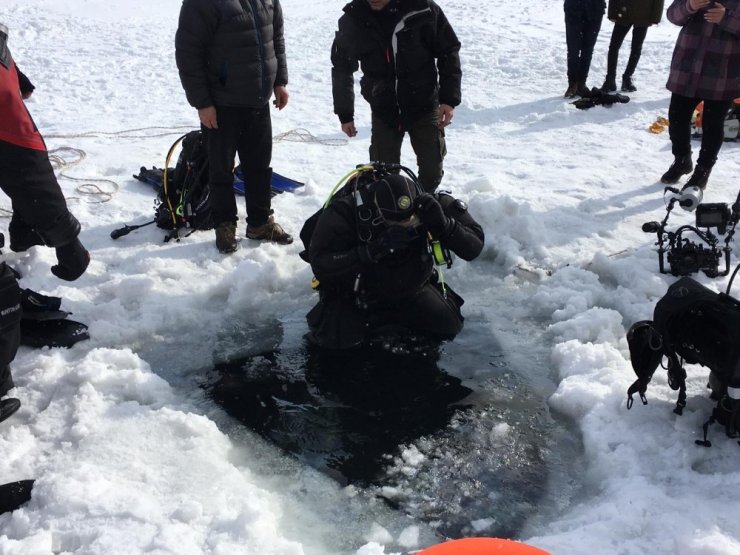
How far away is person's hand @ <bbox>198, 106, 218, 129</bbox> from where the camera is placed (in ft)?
14.3

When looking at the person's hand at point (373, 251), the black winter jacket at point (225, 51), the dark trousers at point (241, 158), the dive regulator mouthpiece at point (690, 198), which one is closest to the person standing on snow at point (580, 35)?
the dive regulator mouthpiece at point (690, 198)

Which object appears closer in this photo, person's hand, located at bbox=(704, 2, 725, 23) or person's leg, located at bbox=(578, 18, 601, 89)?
person's hand, located at bbox=(704, 2, 725, 23)

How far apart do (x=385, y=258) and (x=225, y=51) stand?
173cm

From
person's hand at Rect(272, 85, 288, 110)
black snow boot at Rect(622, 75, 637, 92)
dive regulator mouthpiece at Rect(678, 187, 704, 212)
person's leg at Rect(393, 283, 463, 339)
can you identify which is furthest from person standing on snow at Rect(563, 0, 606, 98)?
person's leg at Rect(393, 283, 463, 339)

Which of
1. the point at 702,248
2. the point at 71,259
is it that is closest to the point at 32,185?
the point at 71,259

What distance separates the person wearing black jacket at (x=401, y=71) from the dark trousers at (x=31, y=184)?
2.14m

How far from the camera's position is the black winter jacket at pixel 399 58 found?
14.3 feet

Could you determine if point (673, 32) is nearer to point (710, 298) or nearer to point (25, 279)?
point (710, 298)

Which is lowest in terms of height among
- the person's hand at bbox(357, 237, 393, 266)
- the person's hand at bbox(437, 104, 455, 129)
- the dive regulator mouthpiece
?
the dive regulator mouthpiece

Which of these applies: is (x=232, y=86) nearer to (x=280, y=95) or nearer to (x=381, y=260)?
(x=280, y=95)

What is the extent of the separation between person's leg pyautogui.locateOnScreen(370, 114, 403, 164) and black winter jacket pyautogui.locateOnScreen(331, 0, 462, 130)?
0.06 metres

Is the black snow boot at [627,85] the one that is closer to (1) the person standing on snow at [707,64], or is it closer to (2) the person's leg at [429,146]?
(1) the person standing on snow at [707,64]

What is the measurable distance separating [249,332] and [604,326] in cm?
208

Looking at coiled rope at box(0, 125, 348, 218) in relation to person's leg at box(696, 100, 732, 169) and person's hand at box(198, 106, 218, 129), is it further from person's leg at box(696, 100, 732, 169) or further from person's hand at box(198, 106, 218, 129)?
person's leg at box(696, 100, 732, 169)
